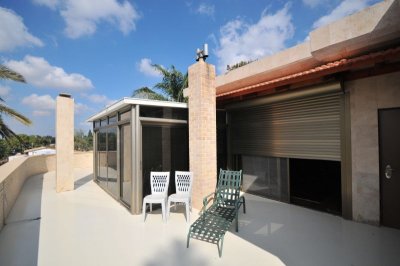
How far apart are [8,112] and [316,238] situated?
12039 millimetres

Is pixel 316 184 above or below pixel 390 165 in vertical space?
below

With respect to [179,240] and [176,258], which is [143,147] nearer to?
[179,240]

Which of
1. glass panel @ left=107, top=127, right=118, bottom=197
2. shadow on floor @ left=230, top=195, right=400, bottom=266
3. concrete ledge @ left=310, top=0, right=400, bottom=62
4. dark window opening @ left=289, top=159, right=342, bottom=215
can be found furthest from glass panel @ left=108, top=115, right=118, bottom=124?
concrete ledge @ left=310, top=0, right=400, bottom=62

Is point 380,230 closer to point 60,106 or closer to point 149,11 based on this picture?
point 60,106

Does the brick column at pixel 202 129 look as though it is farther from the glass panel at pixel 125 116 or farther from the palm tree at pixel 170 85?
the palm tree at pixel 170 85

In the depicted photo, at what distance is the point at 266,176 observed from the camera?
7.35 m

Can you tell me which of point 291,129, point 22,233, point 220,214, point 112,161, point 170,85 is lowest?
point 22,233

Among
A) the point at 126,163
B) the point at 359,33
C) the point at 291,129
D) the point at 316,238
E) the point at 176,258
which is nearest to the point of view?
the point at 176,258

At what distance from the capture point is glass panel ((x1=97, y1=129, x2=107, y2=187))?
9.02 m

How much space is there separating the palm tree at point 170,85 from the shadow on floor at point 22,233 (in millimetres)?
9619

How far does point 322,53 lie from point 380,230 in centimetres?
400

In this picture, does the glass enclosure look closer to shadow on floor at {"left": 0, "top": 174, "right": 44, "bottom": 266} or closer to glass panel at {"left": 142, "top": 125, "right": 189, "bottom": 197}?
glass panel at {"left": 142, "top": 125, "right": 189, "bottom": 197}

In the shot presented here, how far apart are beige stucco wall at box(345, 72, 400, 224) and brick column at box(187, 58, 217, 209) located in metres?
3.44

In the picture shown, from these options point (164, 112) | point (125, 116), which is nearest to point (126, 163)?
point (125, 116)
